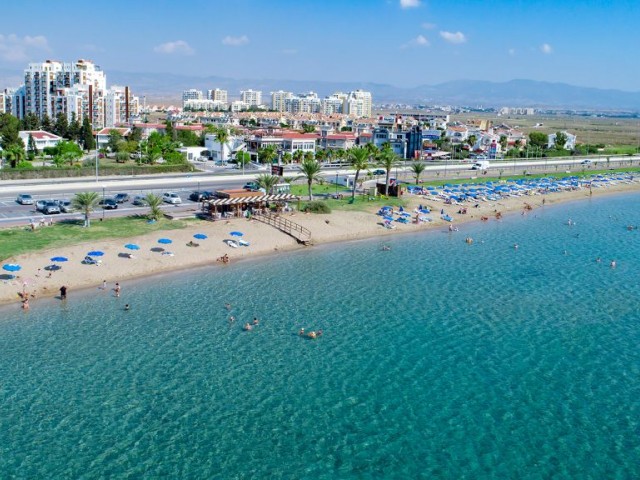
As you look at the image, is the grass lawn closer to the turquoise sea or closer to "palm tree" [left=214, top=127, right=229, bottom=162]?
the turquoise sea

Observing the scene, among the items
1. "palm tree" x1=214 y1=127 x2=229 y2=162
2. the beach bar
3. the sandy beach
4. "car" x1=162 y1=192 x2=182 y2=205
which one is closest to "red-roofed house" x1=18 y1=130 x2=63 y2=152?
"palm tree" x1=214 y1=127 x2=229 y2=162

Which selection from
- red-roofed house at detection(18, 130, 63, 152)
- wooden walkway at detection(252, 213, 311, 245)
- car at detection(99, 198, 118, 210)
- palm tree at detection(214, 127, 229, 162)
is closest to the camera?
wooden walkway at detection(252, 213, 311, 245)

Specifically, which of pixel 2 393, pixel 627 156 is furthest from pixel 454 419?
pixel 627 156

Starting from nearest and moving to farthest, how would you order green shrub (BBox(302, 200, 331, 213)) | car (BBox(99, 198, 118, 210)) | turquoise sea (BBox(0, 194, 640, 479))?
turquoise sea (BBox(0, 194, 640, 479)), car (BBox(99, 198, 118, 210)), green shrub (BBox(302, 200, 331, 213))

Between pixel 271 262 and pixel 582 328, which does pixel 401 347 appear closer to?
pixel 582 328

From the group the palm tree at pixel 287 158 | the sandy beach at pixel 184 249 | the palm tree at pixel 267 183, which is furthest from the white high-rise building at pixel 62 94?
the sandy beach at pixel 184 249

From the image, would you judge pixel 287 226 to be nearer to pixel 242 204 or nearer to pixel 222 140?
pixel 242 204

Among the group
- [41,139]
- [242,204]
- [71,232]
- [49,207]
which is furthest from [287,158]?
[71,232]
